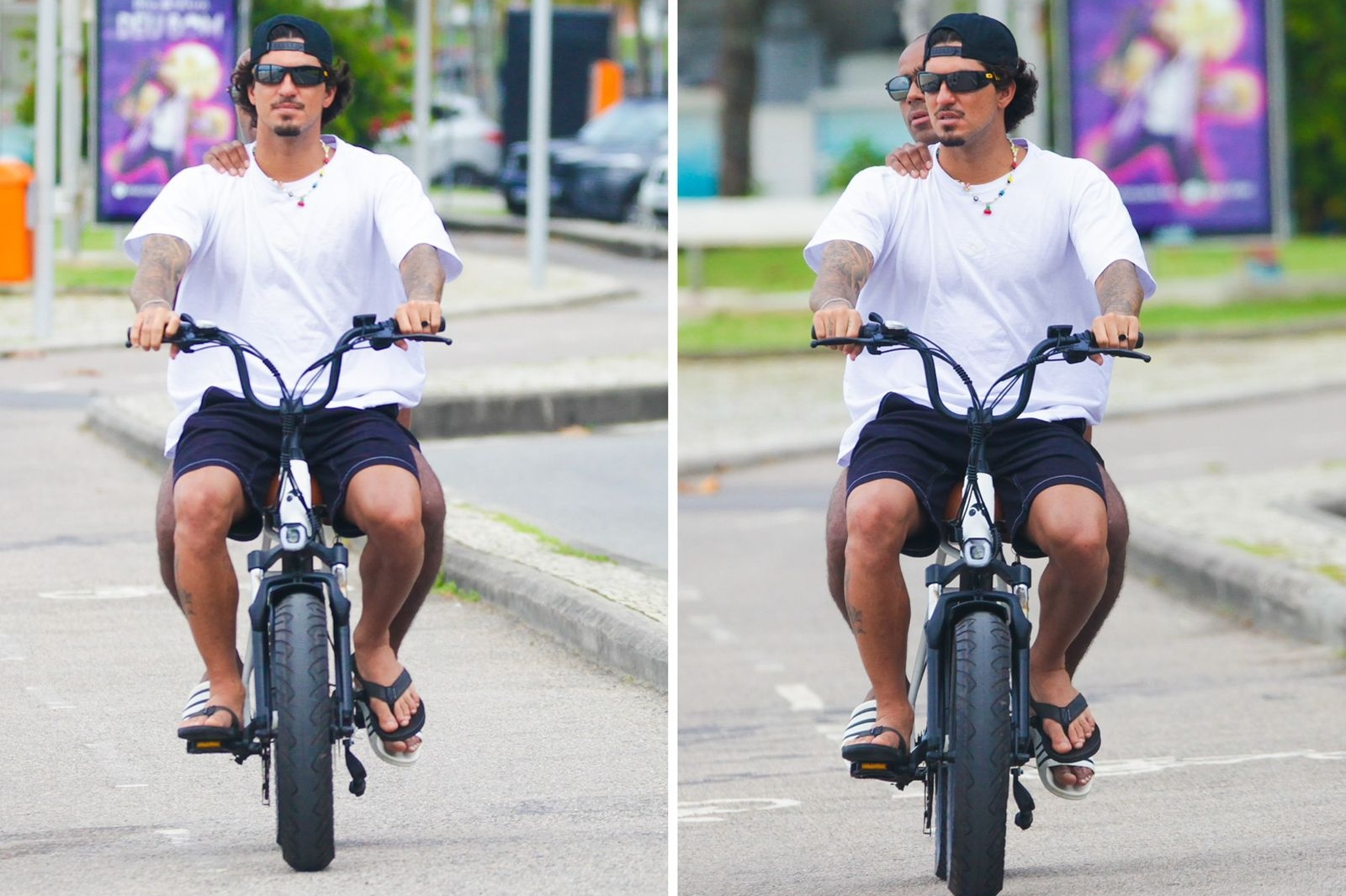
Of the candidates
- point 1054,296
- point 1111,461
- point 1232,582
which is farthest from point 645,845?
point 1111,461

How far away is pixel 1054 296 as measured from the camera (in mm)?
5340

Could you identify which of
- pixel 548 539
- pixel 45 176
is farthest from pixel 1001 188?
pixel 45 176

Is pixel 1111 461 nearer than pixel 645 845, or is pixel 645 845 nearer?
pixel 645 845

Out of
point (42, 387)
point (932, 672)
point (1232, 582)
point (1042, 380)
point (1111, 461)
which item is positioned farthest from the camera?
point (42, 387)

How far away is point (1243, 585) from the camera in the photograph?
31.3ft

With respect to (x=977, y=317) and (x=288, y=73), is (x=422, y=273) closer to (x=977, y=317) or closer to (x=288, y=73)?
(x=288, y=73)

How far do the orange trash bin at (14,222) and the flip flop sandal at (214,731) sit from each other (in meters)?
13.8

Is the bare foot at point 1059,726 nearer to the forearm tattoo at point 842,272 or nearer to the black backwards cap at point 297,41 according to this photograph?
the forearm tattoo at point 842,272

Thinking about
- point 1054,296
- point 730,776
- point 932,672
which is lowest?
point 730,776

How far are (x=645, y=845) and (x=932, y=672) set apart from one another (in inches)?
35.1

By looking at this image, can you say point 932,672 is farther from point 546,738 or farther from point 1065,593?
point 546,738

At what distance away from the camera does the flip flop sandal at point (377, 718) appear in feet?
17.9

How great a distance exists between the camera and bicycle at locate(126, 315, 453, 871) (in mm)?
4941

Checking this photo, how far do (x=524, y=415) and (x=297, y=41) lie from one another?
8.71 m
